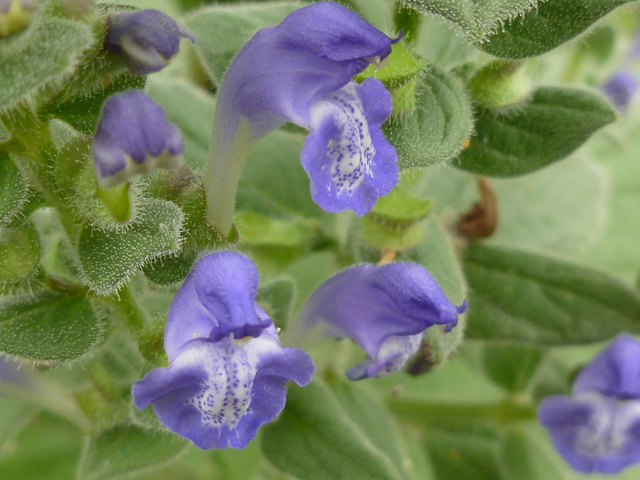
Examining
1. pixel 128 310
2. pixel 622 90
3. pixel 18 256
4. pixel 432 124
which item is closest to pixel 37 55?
pixel 18 256

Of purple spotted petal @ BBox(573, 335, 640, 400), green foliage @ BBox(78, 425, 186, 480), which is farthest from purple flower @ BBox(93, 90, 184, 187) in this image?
purple spotted petal @ BBox(573, 335, 640, 400)

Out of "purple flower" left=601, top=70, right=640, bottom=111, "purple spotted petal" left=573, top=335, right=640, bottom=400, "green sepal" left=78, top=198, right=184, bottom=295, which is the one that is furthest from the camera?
"purple flower" left=601, top=70, right=640, bottom=111

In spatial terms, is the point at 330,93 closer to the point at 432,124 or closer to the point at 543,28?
the point at 432,124

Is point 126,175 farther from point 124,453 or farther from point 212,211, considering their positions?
point 124,453

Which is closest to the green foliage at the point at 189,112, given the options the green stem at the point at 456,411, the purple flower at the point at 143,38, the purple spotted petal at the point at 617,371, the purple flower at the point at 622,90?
the purple flower at the point at 143,38

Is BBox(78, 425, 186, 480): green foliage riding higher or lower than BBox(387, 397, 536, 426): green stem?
higher

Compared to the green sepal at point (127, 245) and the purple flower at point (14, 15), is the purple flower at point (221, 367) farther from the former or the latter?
the purple flower at point (14, 15)

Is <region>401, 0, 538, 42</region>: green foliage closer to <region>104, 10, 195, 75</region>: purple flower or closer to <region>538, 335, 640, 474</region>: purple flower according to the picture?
<region>104, 10, 195, 75</region>: purple flower
